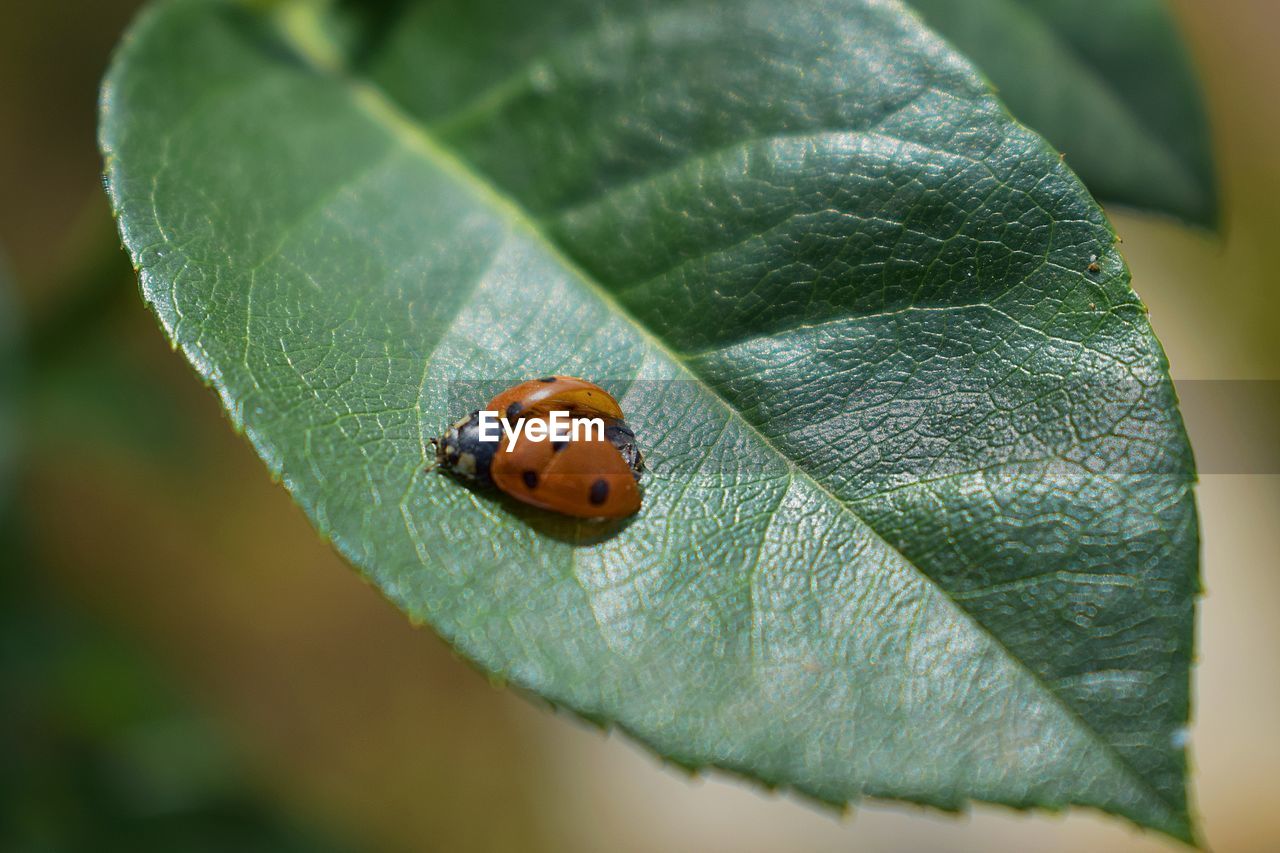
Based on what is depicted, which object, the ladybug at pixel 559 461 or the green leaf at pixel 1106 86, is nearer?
the ladybug at pixel 559 461

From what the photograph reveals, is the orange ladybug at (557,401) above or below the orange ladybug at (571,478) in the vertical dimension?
above

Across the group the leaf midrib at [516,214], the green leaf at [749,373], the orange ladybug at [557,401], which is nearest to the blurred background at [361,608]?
the leaf midrib at [516,214]

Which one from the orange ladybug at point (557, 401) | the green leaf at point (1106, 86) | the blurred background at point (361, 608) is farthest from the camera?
the blurred background at point (361, 608)

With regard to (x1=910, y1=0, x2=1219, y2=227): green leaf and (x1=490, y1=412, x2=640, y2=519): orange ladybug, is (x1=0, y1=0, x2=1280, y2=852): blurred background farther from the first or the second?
(x1=490, y1=412, x2=640, y2=519): orange ladybug

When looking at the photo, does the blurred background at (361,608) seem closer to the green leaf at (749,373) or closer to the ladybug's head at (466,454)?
the green leaf at (749,373)

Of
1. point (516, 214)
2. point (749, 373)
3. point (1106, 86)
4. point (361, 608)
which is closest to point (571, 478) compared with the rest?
point (749, 373)

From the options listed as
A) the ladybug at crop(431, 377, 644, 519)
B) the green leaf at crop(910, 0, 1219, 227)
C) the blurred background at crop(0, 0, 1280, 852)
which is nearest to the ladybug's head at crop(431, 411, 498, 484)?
the ladybug at crop(431, 377, 644, 519)

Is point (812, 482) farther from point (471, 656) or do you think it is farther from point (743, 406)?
point (471, 656)
